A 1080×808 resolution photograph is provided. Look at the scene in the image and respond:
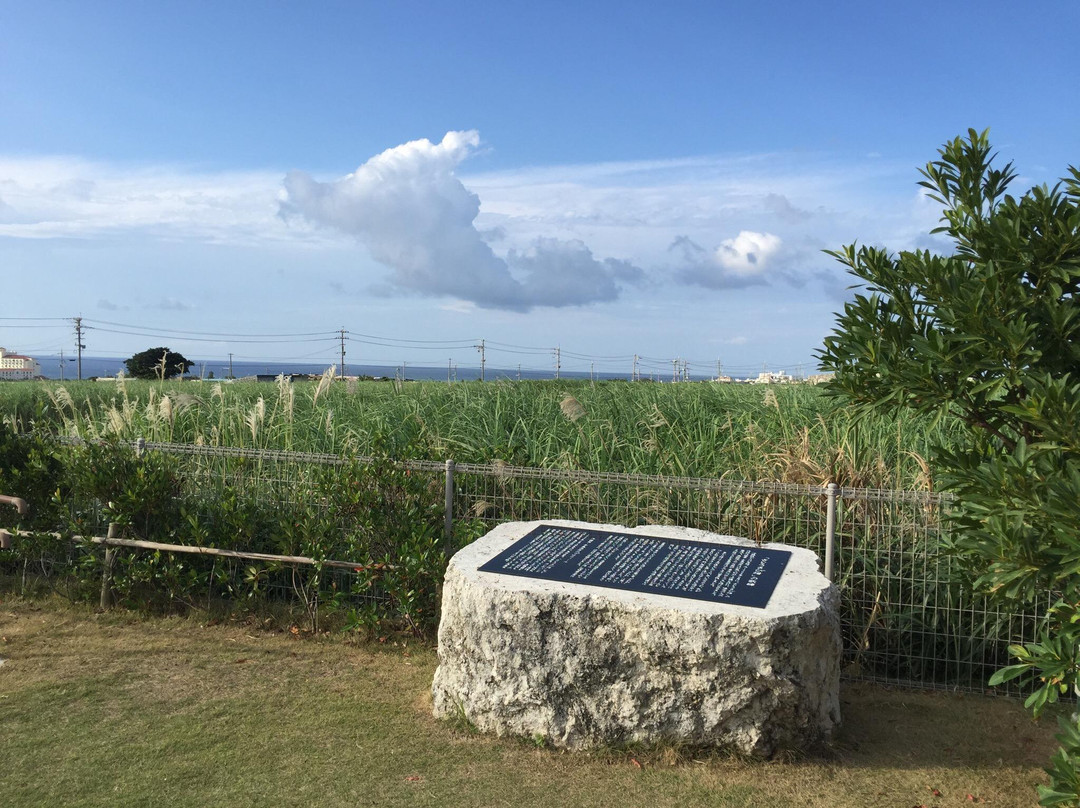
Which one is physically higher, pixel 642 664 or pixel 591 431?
pixel 591 431

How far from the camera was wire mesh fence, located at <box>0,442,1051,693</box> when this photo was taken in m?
4.97

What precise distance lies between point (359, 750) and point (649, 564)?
168 centimetres

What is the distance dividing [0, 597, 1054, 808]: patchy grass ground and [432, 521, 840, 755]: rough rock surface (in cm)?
13

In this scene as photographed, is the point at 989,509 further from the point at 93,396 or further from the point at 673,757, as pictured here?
the point at 93,396

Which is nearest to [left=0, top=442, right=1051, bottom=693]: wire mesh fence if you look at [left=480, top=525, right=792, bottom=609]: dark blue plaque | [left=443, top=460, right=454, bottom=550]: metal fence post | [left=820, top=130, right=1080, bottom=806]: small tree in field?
[left=443, top=460, right=454, bottom=550]: metal fence post

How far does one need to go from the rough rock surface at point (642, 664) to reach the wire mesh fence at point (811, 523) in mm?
1095

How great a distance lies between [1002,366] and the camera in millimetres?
2777

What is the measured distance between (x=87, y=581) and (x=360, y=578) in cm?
214

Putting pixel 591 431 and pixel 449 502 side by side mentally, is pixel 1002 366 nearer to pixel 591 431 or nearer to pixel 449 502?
pixel 449 502

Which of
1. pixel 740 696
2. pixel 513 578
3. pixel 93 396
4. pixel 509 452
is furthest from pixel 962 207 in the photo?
pixel 93 396

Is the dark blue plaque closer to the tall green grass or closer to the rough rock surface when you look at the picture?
the rough rock surface

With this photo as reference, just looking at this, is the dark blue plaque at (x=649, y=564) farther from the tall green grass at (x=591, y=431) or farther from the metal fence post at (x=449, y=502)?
the tall green grass at (x=591, y=431)

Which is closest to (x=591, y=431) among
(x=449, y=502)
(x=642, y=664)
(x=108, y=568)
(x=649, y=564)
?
(x=449, y=502)

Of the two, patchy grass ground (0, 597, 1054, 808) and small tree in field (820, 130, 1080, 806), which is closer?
small tree in field (820, 130, 1080, 806)
